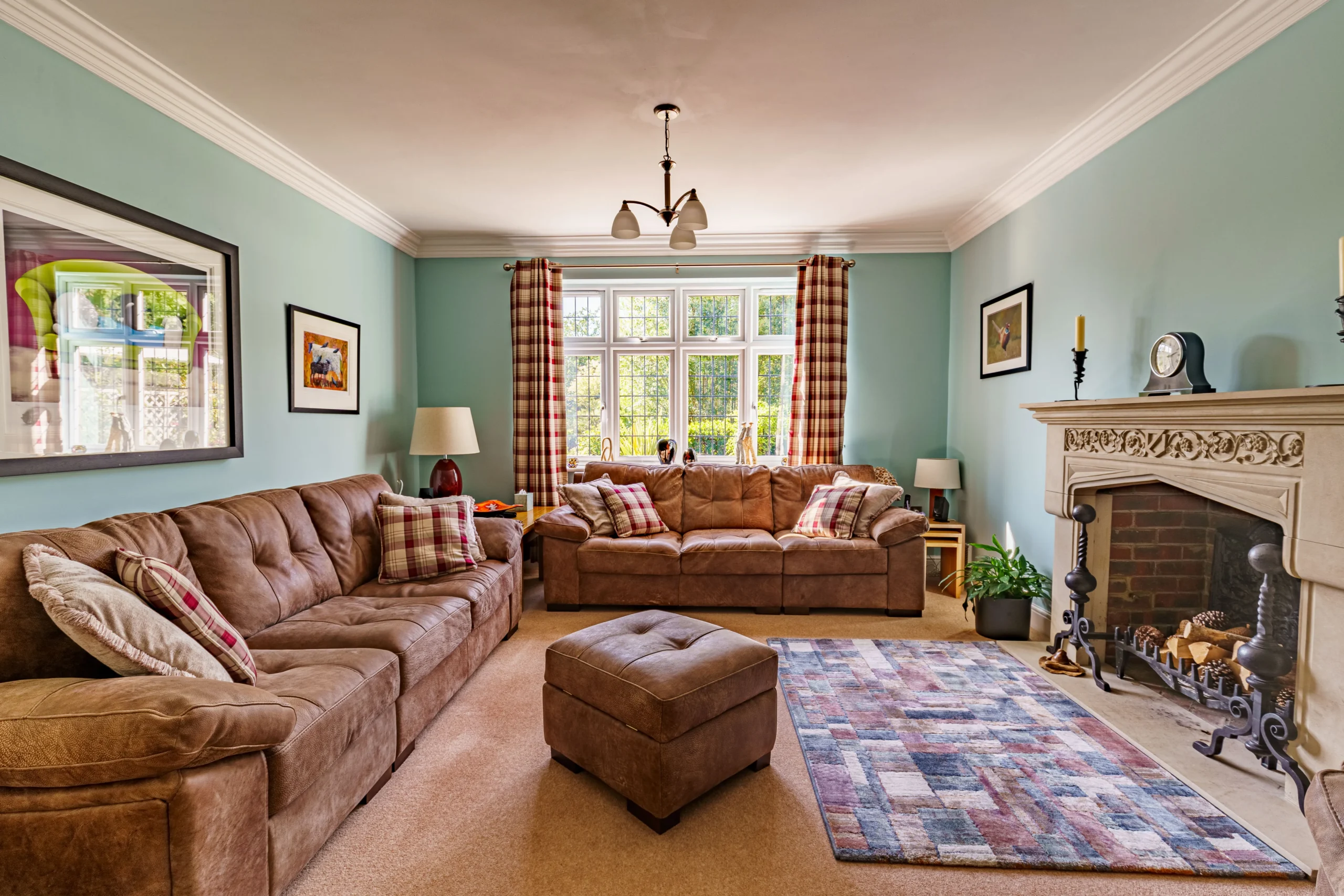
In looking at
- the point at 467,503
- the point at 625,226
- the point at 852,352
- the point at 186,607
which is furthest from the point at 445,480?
the point at 852,352

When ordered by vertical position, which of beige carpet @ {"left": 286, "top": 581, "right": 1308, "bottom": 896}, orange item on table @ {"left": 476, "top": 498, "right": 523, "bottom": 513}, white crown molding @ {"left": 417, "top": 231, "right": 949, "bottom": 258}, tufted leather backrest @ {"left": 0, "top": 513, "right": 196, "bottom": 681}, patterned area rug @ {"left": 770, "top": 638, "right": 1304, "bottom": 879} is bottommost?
beige carpet @ {"left": 286, "top": 581, "right": 1308, "bottom": 896}

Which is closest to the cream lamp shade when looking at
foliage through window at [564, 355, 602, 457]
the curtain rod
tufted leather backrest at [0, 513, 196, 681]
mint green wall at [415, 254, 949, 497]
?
mint green wall at [415, 254, 949, 497]

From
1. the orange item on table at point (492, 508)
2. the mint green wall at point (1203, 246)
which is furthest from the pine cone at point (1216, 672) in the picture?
the orange item on table at point (492, 508)

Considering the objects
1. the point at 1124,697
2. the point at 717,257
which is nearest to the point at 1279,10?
the point at 1124,697

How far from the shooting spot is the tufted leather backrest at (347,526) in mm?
2980

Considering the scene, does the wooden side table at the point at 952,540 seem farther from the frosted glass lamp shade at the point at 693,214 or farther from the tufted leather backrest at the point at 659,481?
the frosted glass lamp shade at the point at 693,214

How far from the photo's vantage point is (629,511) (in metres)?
4.35

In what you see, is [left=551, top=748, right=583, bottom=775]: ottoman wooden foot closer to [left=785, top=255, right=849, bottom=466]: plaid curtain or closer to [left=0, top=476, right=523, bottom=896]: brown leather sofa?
[left=0, top=476, right=523, bottom=896]: brown leather sofa

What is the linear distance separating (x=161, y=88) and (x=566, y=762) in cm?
313

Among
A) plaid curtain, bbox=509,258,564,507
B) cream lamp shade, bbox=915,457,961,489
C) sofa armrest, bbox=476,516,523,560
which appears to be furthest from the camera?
plaid curtain, bbox=509,258,564,507

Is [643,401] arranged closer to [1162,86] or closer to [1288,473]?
[1162,86]

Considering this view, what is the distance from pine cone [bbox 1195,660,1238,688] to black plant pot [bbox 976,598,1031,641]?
1.07 m

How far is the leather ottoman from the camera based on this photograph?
1.91 m

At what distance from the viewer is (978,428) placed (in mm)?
4551
